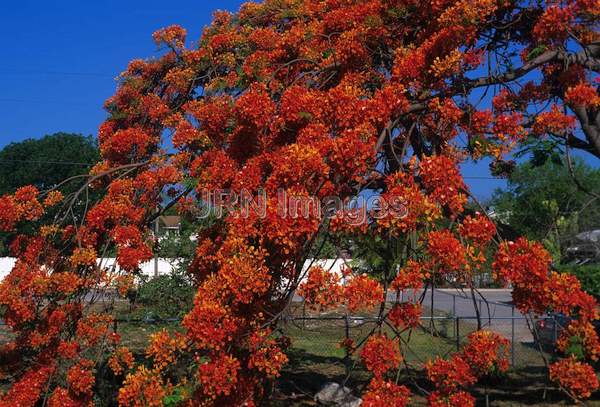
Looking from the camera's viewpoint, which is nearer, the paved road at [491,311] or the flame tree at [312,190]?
the flame tree at [312,190]

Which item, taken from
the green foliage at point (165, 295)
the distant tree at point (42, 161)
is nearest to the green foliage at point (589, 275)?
the green foliage at point (165, 295)

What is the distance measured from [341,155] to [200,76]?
5008 millimetres

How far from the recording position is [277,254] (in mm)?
4293

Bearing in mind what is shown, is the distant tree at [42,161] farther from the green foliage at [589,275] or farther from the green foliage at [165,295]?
the green foliage at [589,275]

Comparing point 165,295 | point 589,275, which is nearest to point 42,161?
point 165,295

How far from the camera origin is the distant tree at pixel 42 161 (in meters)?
41.9

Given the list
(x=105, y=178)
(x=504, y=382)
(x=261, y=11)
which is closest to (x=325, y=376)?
(x=504, y=382)

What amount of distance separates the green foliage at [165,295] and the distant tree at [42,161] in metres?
30.5

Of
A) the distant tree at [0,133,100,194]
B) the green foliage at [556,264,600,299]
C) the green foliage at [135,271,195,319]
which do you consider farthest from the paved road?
the distant tree at [0,133,100,194]

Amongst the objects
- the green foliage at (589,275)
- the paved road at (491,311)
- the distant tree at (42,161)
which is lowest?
the paved road at (491,311)

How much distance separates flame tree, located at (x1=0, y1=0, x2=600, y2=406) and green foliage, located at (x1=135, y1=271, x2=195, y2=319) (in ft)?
17.1

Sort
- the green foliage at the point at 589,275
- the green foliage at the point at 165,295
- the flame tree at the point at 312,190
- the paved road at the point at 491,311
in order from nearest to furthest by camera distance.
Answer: the flame tree at the point at 312,190
the paved road at the point at 491,311
the green foliage at the point at 165,295
the green foliage at the point at 589,275

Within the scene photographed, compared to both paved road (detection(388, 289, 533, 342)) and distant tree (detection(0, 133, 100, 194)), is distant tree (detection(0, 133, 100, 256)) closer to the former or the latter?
distant tree (detection(0, 133, 100, 194))

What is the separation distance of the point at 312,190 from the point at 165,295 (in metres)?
9.38
